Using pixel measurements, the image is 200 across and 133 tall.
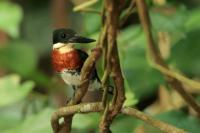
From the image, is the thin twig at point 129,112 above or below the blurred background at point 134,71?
above

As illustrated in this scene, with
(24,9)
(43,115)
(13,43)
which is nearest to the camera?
(43,115)

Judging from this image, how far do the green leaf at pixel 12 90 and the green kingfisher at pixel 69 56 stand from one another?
40cm

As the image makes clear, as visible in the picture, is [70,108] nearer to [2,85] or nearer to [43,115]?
[43,115]

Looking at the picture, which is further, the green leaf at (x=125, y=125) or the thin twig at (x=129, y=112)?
the green leaf at (x=125, y=125)

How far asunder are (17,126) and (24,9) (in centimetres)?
133

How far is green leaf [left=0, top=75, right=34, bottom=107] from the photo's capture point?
1143 mm

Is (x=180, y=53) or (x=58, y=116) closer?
(x=58, y=116)

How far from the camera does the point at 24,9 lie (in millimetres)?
2404

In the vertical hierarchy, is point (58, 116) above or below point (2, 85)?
above

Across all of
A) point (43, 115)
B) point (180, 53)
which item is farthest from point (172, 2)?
point (43, 115)

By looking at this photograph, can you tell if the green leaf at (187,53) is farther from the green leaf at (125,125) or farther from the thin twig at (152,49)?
the thin twig at (152,49)

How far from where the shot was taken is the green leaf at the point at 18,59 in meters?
1.47

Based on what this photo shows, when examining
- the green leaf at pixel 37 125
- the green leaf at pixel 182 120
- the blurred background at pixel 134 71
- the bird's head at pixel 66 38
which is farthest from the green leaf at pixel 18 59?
the bird's head at pixel 66 38

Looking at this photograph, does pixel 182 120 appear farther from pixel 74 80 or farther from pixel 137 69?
pixel 74 80
